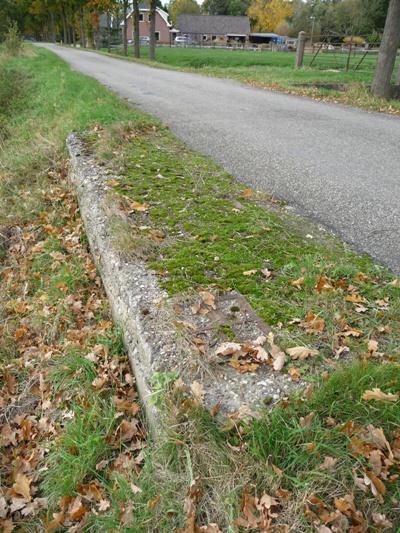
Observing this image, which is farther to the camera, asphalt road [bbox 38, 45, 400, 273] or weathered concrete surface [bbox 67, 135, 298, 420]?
asphalt road [bbox 38, 45, 400, 273]

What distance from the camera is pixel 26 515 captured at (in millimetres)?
2539

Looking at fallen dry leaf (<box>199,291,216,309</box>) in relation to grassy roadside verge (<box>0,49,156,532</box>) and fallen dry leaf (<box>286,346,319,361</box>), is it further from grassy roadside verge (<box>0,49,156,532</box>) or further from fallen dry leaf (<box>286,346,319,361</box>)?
grassy roadside verge (<box>0,49,156,532</box>)

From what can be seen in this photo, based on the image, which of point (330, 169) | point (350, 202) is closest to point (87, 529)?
point (350, 202)

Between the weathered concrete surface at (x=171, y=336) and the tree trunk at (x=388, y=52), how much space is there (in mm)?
11154

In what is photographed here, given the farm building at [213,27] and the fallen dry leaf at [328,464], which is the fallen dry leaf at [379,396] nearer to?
the fallen dry leaf at [328,464]

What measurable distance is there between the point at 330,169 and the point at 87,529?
17.3 feet

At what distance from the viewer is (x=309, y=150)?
695cm

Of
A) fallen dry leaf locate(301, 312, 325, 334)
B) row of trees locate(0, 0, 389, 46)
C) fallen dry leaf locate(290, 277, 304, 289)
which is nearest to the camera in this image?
fallen dry leaf locate(301, 312, 325, 334)

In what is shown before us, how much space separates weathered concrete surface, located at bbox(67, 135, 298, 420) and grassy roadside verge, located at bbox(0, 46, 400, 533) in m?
0.12

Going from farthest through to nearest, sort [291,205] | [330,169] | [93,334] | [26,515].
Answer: [330,169] < [291,205] < [93,334] < [26,515]

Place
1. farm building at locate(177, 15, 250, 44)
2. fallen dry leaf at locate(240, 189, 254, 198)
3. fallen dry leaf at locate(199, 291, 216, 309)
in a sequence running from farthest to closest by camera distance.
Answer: farm building at locate(177, 15, 250, 44), fallen dry leaf at locate(240, 189, 254, 198), fallen dry leaf at locate(199, 291, 216, 309)

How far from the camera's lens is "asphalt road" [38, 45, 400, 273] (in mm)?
4547

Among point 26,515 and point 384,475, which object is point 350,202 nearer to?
point 384,475

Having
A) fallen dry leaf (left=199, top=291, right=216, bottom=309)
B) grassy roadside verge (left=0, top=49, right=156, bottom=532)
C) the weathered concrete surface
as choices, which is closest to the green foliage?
grassy roadside verge (left=0, top=49, right=156, bottom=532)
